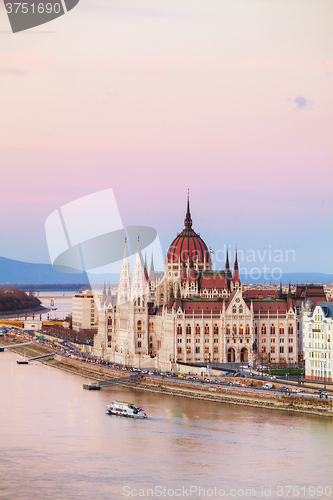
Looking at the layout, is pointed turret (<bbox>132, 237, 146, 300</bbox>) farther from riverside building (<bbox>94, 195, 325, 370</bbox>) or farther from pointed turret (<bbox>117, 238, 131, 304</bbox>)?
pointed turret (<bbox>117, 238, 131, 304</bbox>)

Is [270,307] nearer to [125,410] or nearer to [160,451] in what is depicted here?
[125,410]

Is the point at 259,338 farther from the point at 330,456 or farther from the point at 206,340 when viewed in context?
the point at 330,456

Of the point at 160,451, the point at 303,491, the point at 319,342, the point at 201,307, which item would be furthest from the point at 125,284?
the point at 303,491

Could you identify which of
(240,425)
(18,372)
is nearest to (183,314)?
(18,372)

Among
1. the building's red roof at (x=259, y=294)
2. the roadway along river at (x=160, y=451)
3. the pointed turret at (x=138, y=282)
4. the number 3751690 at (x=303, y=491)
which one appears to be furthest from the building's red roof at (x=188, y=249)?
the number 3751690 at (x=303, y=491)

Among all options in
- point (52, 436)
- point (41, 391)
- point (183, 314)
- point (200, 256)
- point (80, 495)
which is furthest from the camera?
point (200, 256)

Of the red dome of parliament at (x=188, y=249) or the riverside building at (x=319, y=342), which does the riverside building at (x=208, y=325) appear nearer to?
the red dome of parliament at (x=188, y=249)
